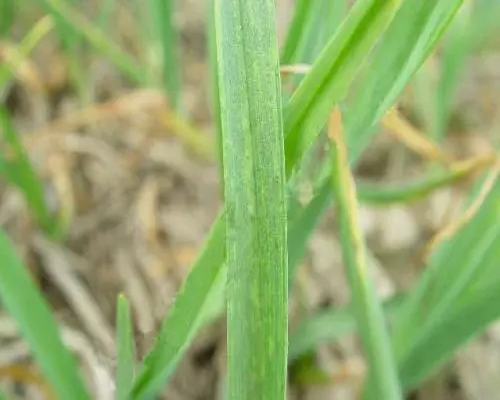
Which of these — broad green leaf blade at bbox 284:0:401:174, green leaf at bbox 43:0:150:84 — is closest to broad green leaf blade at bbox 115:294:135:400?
broad green leaf blade at bbox 284:0:401:174

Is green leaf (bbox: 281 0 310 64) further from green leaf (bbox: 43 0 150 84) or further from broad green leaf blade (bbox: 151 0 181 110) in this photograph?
green leaf (bbox: 43 0 150 84)

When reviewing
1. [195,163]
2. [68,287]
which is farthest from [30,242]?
[195,163]

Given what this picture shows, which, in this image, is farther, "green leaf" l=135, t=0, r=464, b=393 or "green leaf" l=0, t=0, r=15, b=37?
"green leaf" l=0, t=0, r=15, b=37

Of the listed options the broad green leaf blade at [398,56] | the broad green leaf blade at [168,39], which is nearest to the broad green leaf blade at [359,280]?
the broad green leaf blade at [398,56]

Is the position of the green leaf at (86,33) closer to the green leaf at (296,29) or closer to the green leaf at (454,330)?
the green leaf at (296,29)

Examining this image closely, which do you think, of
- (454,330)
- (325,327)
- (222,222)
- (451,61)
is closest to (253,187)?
(222,222)

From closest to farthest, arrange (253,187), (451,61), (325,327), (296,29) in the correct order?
(253,187) < (296,29) < (325,327) < (451,61)

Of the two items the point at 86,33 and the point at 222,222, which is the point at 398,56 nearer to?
the point at 222,222
